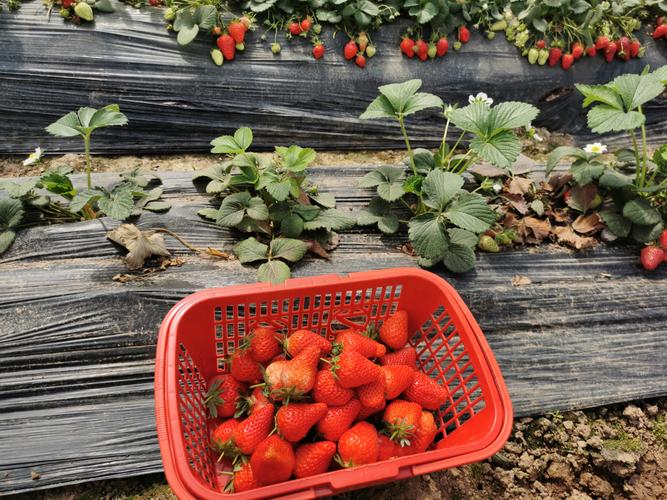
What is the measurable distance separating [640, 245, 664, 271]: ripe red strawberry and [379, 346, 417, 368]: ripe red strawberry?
4.54 feet

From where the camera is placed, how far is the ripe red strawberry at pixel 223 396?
3.93ft

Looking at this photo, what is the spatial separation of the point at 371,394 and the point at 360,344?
0.14 m

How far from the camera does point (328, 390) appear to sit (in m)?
1.12

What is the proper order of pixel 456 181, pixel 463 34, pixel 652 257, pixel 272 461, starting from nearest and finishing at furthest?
pixel 272 461 → pixel 456 181 → pixel 652 257 → pixel 463 34

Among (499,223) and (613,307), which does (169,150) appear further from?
(613,307)

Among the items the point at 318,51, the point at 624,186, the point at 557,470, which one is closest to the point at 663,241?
the point at 624,186

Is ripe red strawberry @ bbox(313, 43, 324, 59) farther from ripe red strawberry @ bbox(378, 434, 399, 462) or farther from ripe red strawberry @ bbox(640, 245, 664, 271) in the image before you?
ripe red strawberry @ bbox(378, 434, 399, 462)

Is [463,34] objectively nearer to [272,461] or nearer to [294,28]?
[294,28]

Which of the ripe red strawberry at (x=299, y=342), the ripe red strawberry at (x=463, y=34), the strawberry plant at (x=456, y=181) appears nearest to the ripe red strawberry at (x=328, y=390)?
the ripe red strawberry at (x=299, y=342)

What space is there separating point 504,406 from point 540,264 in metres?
1.12

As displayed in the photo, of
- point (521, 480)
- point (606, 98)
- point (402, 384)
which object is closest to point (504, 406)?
point (402, 384)

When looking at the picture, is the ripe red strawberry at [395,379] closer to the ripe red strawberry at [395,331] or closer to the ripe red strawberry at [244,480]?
the ripe red strawberry at [395,331]

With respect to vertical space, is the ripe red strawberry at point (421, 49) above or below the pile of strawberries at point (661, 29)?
below

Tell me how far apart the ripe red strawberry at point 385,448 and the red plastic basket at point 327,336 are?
0.17 metres
